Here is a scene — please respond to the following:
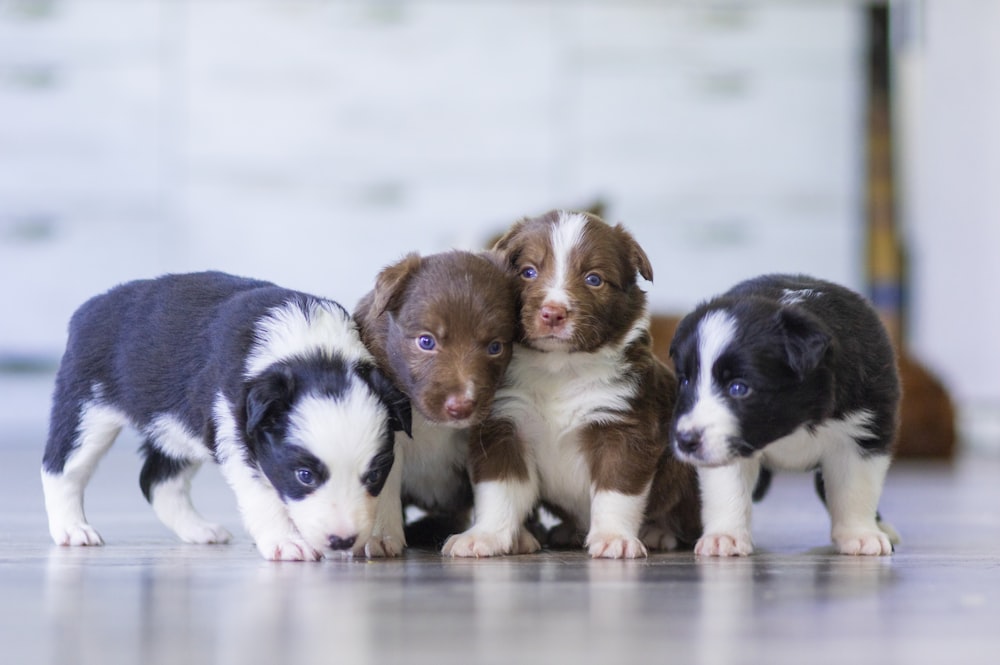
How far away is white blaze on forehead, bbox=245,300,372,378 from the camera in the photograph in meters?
2.56

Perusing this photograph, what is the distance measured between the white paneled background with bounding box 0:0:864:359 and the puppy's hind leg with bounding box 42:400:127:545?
4013 millimetres

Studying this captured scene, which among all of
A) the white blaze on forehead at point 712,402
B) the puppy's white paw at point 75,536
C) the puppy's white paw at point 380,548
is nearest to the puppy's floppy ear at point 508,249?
the white blaze on forehead at point 712,402

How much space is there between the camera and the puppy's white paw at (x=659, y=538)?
9.78 ft

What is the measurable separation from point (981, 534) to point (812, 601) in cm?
135

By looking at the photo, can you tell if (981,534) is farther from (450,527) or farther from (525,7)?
(525,7)

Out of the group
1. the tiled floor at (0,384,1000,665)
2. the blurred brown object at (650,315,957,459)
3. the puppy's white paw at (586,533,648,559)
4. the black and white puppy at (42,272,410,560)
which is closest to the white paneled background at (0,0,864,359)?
the blurred brown object at (650,315,957,459)

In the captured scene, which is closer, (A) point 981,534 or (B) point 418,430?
(B) point 418,430

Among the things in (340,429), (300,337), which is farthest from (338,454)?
(300,337)

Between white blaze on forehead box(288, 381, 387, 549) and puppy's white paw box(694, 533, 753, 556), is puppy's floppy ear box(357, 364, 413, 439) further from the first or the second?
puppy's white paw box(694, 533, 753, 556)

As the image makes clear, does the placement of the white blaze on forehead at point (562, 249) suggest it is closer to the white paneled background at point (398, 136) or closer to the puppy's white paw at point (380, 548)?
the puppy's white paw at point (380, 548)

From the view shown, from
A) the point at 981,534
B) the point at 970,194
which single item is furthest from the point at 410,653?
the point at 970,194

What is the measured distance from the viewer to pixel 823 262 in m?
7.07

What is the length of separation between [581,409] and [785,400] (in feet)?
1.48

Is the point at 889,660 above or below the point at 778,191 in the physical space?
below
